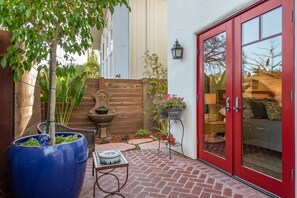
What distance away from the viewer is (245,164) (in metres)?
3.15

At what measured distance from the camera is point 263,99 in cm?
286

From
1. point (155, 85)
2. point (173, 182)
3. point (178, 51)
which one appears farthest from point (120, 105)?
point (173, 182)

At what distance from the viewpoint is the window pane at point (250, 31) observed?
9.69ft

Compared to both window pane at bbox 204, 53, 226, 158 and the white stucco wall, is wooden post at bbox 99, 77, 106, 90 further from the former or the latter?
window pane at bbox 204, 53, 226, 158

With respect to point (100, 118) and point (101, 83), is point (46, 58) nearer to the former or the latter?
point (100, 118)

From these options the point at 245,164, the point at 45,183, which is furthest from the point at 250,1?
the point at 45,183

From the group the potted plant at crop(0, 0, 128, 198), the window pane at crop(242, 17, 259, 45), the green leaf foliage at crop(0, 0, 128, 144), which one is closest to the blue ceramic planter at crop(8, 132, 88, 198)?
the potted plant at crop(0, 0, 128, 198)

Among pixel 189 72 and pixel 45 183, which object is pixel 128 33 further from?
pixel 45 183

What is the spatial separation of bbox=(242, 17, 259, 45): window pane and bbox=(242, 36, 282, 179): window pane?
100mm

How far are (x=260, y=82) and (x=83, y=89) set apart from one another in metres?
4.42

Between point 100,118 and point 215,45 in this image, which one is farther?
point 100,118

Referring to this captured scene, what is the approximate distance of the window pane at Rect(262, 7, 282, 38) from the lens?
2618 millimetres

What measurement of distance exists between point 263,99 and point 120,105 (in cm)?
447

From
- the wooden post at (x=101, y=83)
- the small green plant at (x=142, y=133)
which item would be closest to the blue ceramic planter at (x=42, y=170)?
the wooden post at (x=101, y=83)
